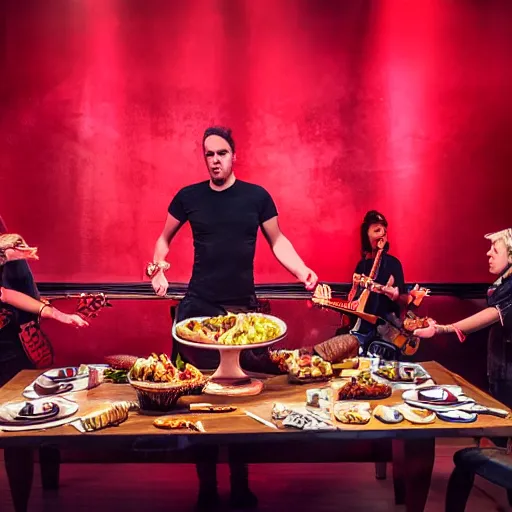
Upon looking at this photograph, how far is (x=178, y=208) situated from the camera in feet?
11.9

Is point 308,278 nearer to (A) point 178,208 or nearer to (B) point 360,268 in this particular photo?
(B) point 360,268

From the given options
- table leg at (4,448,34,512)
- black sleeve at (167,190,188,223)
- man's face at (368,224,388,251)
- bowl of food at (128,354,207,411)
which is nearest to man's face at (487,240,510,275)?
man's face at (368,224,388,251)

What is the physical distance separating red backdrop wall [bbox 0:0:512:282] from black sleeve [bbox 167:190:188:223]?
133mm

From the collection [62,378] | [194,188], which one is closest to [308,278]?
[194,188]

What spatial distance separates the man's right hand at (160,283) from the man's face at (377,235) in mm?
1205

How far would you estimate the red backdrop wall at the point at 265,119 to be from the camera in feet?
12.2

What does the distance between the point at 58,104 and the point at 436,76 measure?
218cm

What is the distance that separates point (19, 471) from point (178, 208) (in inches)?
63.6

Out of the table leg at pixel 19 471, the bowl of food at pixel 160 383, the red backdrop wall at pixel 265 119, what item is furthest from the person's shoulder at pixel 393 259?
the table leg at pixel 19 471

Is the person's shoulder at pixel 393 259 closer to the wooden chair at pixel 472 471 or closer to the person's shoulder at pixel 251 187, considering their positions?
the person's shoulder at pixel 251 187


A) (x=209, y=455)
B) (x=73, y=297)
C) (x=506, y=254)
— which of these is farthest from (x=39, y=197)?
(x=506, y=254)

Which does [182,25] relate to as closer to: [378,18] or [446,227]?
[378,18]

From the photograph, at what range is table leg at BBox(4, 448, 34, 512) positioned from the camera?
255 cm

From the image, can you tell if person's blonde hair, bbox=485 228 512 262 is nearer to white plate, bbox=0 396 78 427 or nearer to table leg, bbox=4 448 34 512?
white plate, bbox=0 396 78 427
